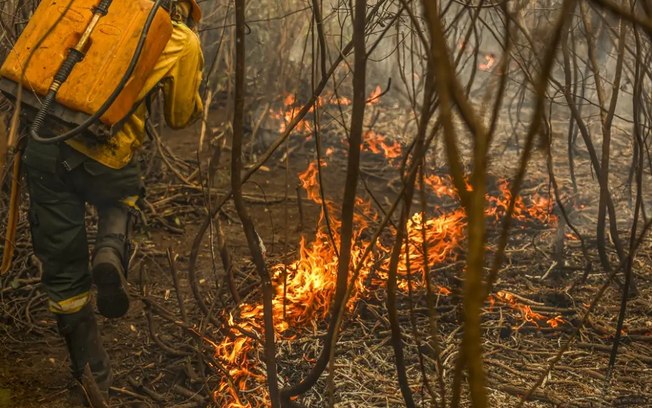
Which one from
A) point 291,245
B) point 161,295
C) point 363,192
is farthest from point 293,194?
point 161,295

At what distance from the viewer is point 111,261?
3014 mm

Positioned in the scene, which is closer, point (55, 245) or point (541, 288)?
point (55, 245)

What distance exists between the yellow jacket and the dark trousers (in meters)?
0.07

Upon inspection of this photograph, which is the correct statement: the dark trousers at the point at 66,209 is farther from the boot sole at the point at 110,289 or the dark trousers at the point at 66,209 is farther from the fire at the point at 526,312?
the fire at the point at 526,312

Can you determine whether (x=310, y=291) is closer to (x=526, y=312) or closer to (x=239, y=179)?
Answer: (x=526, y=312)

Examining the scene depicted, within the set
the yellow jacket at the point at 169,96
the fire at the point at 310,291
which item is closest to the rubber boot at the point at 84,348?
the fire at the point at 310,291

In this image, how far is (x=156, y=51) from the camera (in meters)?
2.79

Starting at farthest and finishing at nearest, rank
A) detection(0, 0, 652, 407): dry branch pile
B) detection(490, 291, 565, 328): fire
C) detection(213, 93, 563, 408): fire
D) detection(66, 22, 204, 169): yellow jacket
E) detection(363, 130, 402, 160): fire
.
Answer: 1. detection(363, 130, 402, 160): fire
2. detection(490, 291, 565, 328): fire
3. detection(213, 93, 563, 408): fire
4. detection(66, 22, 204, 169): yellow jacket
5. detection(0, 0, 652, 407): dry branch pile

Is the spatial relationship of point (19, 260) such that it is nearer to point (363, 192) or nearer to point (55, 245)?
point (55, 245)

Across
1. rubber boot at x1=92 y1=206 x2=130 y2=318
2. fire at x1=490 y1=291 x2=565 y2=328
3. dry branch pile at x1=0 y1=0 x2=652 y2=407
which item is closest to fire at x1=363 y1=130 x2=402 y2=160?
dry branch pile at x1=0 y1=0 x2=652 y2=407

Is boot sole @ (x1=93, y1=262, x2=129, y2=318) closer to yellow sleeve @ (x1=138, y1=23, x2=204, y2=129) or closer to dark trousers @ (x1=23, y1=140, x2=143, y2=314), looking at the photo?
dark trousers @ (x1=23, y1=140, x2=143, y2=314)

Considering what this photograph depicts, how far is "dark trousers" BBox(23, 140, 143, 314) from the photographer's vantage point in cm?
291

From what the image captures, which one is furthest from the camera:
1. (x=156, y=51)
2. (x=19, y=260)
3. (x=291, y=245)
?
(x=291, y=245)

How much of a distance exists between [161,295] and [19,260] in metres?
0.89
